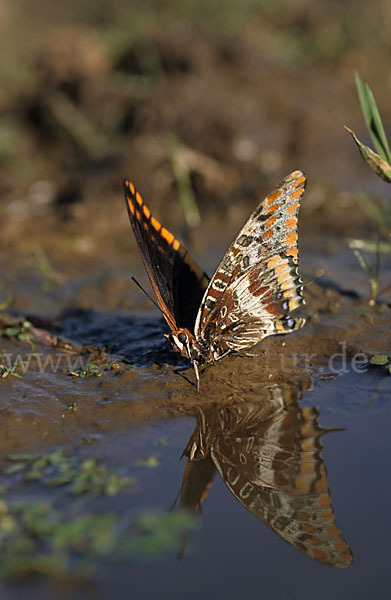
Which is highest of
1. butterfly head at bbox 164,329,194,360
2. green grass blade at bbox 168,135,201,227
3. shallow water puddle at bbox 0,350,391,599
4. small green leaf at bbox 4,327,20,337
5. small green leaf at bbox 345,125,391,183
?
green grass blade at bbox 168,135,201,227

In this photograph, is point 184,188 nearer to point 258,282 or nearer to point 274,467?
point 258,282

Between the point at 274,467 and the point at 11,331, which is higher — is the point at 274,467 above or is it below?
below

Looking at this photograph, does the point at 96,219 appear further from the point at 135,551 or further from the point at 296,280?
the point at 135,551

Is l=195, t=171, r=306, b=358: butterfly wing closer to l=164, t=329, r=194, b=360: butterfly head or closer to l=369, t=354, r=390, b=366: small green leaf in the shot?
l=164, t=329, r=194, b=360: butterfly head

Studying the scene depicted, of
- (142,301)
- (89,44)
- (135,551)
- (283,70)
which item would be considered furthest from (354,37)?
(135,551)

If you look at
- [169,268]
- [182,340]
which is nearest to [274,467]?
[182,340]

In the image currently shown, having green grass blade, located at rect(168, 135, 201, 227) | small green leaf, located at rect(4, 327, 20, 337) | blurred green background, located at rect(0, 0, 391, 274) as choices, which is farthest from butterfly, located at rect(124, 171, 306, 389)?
green grass blade, located at rect(168, 135, 201, 227)
